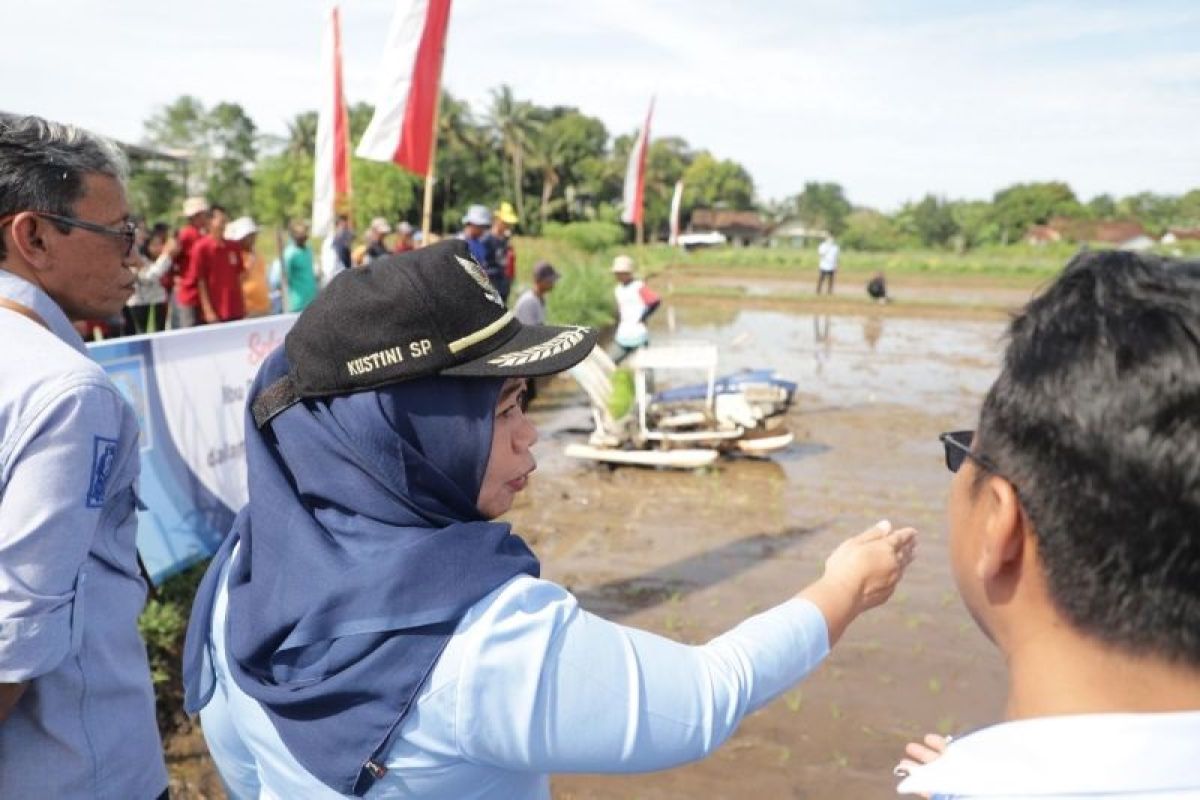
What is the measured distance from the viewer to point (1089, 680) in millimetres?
864

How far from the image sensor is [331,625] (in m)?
1.11

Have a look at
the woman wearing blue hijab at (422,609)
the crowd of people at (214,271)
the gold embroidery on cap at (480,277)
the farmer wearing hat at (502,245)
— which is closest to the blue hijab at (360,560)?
the woman wearing blue hijab at (422,609)

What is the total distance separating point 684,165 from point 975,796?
303 ft

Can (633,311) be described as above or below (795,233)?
below

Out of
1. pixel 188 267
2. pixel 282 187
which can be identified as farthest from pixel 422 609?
pixel 282 187

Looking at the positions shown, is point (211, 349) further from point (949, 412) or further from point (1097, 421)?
point (949, 412)

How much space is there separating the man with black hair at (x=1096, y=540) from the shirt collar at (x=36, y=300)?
1.55 meters

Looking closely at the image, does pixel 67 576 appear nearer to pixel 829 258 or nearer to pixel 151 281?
pixel 151 281

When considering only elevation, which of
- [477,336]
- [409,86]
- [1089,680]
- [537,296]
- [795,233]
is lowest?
[537,296]

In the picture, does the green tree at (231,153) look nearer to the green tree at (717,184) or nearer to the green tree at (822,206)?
the green tree at (717,184)

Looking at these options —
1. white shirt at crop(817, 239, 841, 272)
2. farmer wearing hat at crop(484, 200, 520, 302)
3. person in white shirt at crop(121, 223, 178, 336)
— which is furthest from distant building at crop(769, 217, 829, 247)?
person in white shirt at crop(121, 223, 178, 336)

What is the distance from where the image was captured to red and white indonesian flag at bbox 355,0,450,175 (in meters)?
7.66

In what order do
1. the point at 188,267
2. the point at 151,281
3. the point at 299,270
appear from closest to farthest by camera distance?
the point at 188,267 < the point at 151,281 < the point at 299,270

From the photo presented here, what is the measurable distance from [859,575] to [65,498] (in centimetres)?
128
